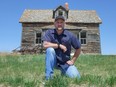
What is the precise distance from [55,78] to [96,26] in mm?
31604

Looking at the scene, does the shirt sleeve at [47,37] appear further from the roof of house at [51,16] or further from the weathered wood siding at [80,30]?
the roof of house at [51,16]

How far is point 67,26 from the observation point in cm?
3559

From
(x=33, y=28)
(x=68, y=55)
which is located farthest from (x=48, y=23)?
(x=68, y=55)

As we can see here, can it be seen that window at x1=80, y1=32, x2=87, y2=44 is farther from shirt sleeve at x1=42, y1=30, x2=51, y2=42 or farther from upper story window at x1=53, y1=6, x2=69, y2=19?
shirt sleeve at x1=42, y1=30, x2=51, y2=42

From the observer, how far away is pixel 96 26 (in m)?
36.8

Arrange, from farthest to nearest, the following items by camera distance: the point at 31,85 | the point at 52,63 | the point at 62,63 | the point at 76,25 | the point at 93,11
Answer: the point at 93,11 < the point at 76,25 < the point at 62,63 < the point at 52,63 < the point at 31,85

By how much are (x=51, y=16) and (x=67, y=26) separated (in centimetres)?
298

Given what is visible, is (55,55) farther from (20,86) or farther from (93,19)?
(93,19)

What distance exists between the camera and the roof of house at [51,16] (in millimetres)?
36438

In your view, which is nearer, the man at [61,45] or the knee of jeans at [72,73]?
the knee of jeans at [72,73]

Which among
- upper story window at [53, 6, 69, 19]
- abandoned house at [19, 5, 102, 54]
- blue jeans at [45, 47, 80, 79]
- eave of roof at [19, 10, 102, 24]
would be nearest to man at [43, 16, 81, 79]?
blue jeans at [45, 47, 80, 79]

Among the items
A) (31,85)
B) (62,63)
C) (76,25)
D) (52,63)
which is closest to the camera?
(31,85)

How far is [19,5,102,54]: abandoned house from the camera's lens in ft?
119

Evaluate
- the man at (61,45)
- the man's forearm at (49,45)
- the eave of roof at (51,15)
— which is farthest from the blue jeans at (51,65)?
the eave of roof at (51,15)
